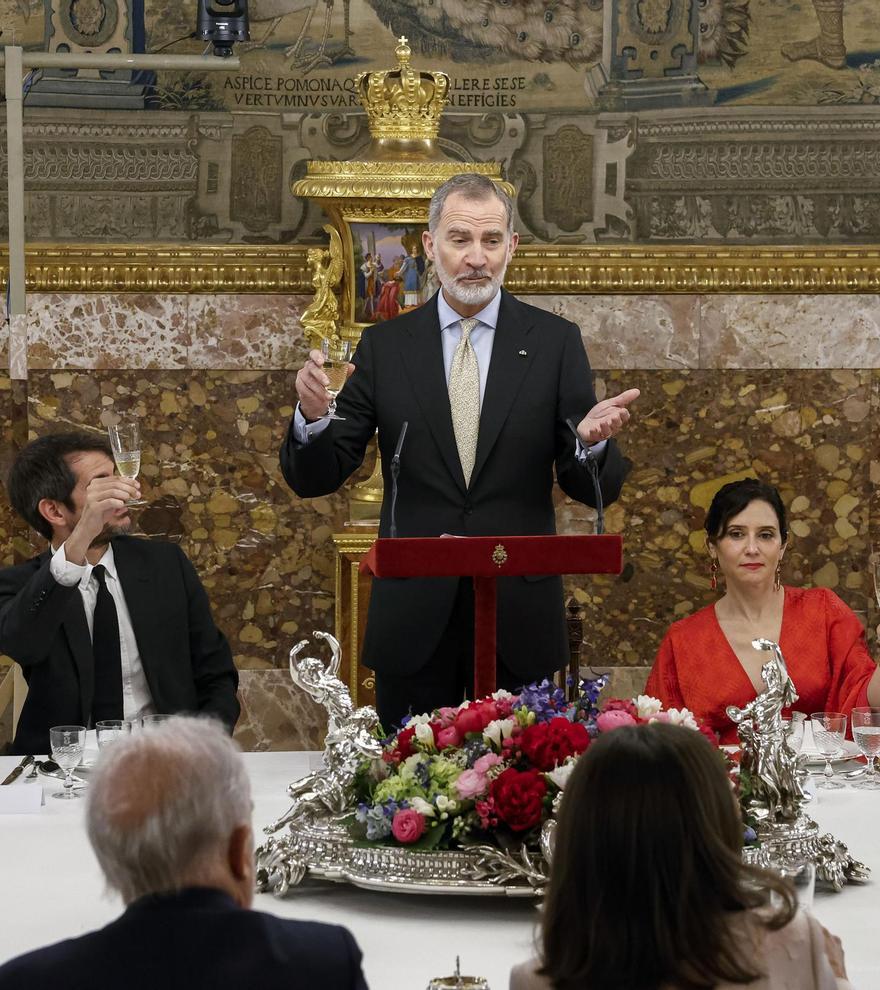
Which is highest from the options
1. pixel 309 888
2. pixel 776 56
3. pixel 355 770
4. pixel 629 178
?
pixel 776 56

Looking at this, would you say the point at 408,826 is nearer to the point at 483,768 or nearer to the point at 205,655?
the point at 483,768

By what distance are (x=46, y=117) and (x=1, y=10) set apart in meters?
0.42

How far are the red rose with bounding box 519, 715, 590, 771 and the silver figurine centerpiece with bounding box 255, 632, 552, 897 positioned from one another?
121mm

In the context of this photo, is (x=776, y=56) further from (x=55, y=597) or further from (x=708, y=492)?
(x=55, y=597)

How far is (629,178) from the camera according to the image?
640 cm

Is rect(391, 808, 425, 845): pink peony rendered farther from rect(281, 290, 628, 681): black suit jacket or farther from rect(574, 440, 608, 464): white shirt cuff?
rect(281, 290, 628, 681): black suit jacket

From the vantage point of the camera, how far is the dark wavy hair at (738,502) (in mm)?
4867

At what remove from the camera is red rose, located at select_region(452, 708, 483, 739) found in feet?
9.38

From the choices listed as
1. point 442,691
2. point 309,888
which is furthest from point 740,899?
point 442,691

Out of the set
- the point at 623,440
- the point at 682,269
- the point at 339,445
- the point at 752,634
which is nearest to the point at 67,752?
the point at 339,445

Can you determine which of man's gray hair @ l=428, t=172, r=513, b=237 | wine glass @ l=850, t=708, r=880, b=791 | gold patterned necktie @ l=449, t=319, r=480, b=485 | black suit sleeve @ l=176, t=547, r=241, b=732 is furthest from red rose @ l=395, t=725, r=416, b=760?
black suit sleeve @ l=176, t=547, r=241, b=732

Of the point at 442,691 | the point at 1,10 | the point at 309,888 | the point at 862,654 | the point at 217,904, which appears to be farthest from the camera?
the point at 1,10

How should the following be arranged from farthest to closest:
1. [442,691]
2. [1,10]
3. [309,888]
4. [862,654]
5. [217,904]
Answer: [1,10]
[862,654]
[442,691]
[309,888]
[217,904]

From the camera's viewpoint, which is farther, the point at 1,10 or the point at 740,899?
the point at 1,10
